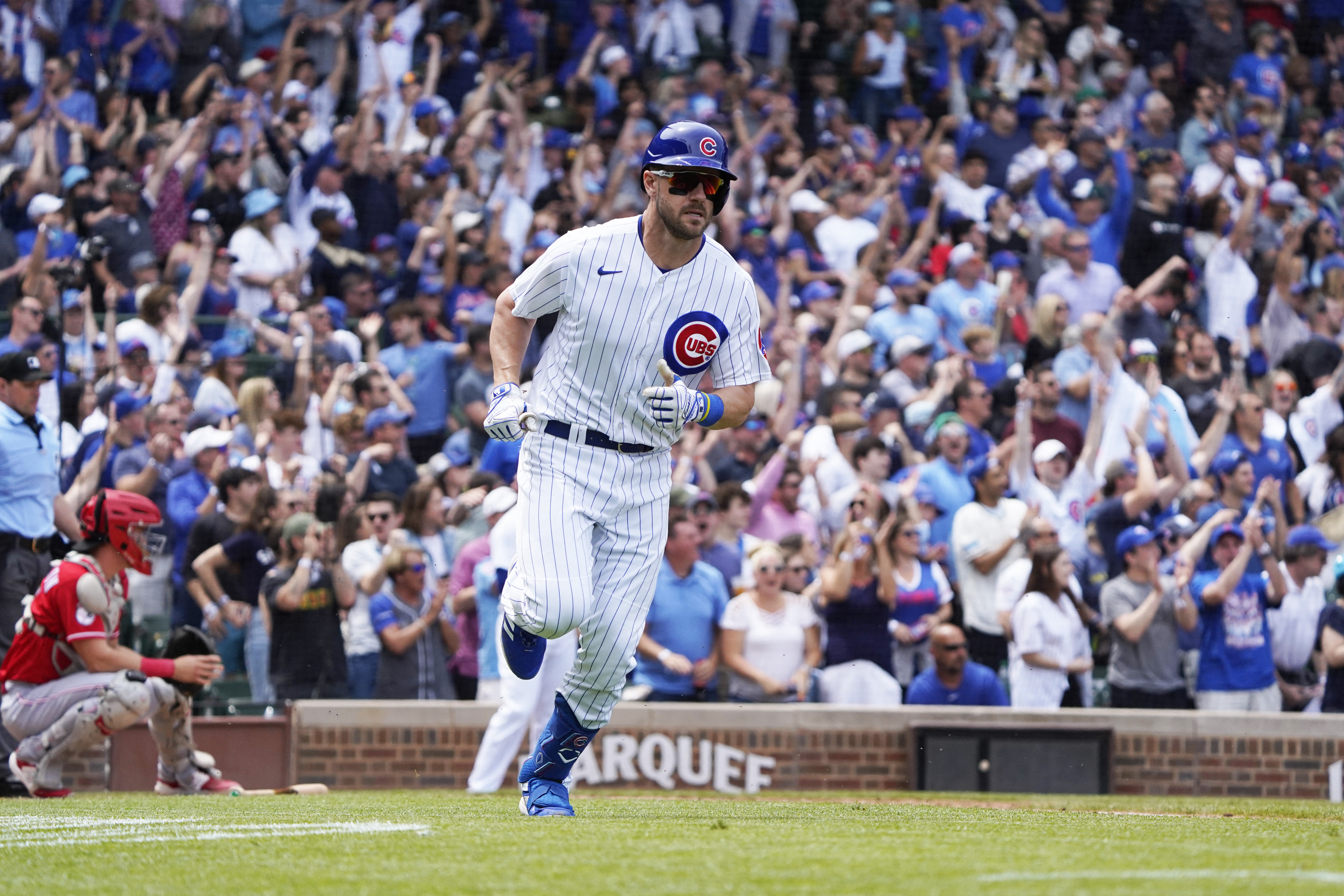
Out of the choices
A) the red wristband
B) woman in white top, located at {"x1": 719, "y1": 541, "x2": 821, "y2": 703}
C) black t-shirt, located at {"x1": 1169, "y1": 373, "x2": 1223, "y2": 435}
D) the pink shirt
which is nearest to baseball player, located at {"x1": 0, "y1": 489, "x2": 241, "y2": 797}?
the red wristband

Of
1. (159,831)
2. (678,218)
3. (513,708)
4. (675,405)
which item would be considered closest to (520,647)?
(675,405)

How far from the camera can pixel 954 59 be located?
17500 millimetres

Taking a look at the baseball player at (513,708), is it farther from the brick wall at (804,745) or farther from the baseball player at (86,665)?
the baseball player at (86,665)

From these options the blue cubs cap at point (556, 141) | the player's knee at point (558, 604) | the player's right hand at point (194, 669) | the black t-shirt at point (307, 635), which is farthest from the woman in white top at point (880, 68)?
the player's knee at point (558, 604)

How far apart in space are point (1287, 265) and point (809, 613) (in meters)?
6.42

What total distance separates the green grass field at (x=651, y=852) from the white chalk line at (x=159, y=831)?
2 centimetres

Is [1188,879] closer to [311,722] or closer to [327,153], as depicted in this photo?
[311,722]

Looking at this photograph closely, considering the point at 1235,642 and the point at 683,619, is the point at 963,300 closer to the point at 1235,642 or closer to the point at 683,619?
the point at 1235,642

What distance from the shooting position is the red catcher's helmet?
24.4 ft

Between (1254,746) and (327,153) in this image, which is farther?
(327,153)

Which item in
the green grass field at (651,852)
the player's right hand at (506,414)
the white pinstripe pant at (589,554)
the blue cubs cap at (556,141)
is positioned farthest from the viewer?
the blue cubs cap at (556,141)

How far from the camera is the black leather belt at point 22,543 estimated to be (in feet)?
26.7

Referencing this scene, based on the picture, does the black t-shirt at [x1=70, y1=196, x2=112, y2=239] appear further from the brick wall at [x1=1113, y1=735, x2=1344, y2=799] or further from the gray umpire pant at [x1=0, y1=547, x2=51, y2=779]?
the brick wall at [x1=1113, y1=735, x2=1344, y2=799]

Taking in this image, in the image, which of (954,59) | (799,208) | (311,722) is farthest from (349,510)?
(954,59)
